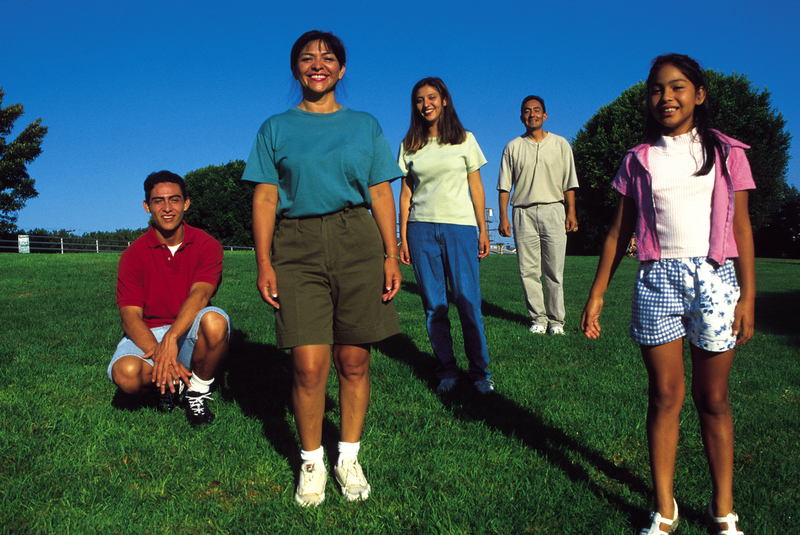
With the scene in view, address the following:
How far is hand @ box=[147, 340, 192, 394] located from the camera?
3547 millimetres

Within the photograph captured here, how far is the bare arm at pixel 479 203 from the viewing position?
4.67 metres

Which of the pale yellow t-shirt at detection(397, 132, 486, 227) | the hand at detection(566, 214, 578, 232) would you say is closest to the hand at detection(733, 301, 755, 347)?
the pale yellow t-shirt at detection(397, 132, 486, 227)

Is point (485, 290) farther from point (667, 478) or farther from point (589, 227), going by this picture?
point (589, 227)

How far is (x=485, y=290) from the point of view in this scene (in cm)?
1107

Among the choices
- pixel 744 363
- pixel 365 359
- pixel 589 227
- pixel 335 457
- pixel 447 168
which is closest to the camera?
pixel 365 359

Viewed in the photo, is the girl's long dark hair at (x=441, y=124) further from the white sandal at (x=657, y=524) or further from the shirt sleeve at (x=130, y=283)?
the white sandal at (x=657, y=524)

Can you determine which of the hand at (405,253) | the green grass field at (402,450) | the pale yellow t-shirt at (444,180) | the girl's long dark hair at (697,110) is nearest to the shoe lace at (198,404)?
the green grass field at (402,450)

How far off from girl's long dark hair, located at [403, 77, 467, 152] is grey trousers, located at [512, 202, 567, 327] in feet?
8.19

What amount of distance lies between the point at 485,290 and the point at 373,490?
8.46 m

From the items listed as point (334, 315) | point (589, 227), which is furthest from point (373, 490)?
point (589, 227)

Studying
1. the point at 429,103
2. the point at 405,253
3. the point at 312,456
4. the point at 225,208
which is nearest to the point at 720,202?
the point at 312,456

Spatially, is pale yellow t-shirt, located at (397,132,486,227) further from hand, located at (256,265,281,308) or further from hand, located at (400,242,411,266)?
hand, located at (256,265,281,308)

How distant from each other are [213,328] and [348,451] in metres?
1.47

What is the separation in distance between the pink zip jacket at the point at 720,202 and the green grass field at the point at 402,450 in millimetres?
1209
